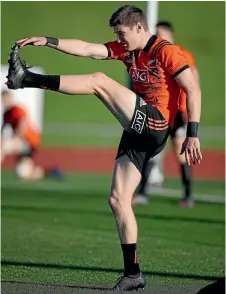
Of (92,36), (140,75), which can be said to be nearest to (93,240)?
(140,75)

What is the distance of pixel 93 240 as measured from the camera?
952cm

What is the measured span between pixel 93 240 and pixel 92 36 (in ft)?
107

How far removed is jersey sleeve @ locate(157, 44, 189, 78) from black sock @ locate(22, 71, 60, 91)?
869 millimetres

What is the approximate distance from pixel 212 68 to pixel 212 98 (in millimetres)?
2424

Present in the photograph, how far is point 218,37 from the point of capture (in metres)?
41.7

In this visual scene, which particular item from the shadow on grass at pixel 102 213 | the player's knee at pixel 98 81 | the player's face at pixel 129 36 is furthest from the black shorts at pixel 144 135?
the shadow on grass at pixel 102 213

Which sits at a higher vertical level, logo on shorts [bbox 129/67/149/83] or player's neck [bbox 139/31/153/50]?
player's neck [bbox 139/31/153/50]

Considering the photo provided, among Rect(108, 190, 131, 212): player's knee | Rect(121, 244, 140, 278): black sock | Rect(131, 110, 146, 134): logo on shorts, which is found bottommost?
Rect(121, 244, 140, 278): black sock

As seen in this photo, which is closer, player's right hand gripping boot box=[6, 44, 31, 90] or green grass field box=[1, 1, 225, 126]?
player's right hand gripping boot box=[6, 44, 31, 90]

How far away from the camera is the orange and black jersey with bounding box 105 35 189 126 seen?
22.1 ft

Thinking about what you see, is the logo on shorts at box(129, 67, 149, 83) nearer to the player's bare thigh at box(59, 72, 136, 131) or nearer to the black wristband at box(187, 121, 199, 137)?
the player's bare thigh at box(59, 72, 136, 131)

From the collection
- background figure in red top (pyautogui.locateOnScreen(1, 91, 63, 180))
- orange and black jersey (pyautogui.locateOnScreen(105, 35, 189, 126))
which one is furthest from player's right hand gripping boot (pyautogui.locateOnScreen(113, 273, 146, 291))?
background figure in red top (pyautogui.locateOnScreen(1, 91, 63, 180))

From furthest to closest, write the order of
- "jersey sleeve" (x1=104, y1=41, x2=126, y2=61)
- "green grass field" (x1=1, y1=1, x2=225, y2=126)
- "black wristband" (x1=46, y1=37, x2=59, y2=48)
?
"green grass field" (x1=1, y1=1, x2=225, y2=126) → "jersey sleeve" (x1=104, y1=41, x2=126, y2=61) → "black wristband" (x1=46, y1=37, x2=59, y2=48)

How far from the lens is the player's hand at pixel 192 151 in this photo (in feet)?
21.5
